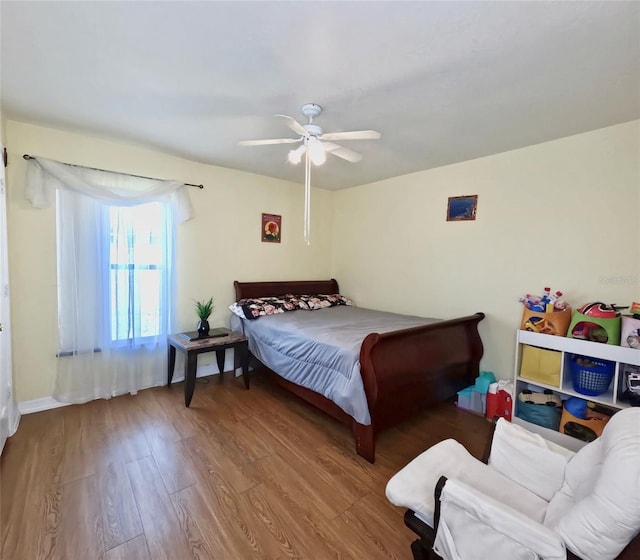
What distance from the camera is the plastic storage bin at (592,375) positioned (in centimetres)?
217

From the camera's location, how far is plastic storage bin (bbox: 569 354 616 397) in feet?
7.12

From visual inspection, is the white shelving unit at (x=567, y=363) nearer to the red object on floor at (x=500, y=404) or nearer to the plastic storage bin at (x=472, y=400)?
the red object on floor at (x=500, y=404)

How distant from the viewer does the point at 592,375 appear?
218cm

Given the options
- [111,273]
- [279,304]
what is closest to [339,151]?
[279,304]

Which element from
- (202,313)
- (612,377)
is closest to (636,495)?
(612,377)

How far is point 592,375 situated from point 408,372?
1.25 metres

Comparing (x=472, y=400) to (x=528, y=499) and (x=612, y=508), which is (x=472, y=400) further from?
(x=612, y=508)

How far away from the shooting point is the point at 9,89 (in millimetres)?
1979

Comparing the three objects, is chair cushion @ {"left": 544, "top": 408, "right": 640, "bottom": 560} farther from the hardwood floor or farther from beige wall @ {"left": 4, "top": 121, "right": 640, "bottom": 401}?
beige wall @ {"left": 4, "top": 121, "right": 640, "bottom": 401}

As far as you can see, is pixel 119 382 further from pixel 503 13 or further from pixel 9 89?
pixel 503 13

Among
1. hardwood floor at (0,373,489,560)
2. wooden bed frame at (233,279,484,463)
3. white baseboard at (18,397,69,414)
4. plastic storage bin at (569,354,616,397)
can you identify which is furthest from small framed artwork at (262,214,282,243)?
plastic storage bin at (569,354,616,397)

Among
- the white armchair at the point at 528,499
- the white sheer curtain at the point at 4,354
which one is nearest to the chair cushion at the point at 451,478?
the white armchair at the point at 528,499

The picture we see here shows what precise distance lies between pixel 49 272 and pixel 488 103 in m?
3.64

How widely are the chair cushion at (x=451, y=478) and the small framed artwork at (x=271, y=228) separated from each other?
3085 millimetres
